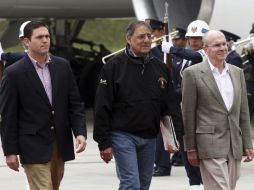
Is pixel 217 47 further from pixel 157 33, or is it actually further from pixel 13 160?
pixel 157 33

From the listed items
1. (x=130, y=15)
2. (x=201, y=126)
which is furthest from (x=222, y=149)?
(x=130, y=15)

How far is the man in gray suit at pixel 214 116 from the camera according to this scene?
7.13 m

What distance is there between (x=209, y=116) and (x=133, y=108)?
1.66 feet

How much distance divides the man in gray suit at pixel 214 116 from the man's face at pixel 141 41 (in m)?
0.33

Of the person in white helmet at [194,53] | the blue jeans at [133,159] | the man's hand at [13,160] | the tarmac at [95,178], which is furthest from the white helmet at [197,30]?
the man's hand at [13,160]

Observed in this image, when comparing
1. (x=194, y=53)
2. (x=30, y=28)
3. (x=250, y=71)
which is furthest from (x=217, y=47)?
(x=250, y=71)

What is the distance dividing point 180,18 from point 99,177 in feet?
13.9

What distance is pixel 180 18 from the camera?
14.1 metres

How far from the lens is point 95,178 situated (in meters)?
10.3

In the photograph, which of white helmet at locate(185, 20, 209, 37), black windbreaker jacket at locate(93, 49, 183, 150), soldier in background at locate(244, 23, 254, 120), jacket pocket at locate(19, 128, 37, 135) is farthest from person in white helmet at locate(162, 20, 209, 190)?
soldier in background at locate(244, 23, 254, 120)

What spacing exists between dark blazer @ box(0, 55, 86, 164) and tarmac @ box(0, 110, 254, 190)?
2770mm

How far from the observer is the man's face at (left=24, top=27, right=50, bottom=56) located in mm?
6887

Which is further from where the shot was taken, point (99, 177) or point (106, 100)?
point (99, 177)

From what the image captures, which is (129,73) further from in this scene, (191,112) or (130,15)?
(130,15)
